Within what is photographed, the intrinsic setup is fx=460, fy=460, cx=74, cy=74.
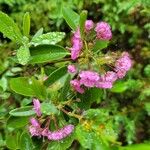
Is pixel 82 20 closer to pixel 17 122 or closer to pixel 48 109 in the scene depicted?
pixel 48 109

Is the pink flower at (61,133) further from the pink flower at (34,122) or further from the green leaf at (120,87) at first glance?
the green leaf at (120,87)

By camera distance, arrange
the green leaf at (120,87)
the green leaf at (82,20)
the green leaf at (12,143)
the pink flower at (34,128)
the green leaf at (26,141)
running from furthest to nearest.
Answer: the green leaf at (120,87)
the green leaf at (12,143)
the green leaf at (26,141)
the pink flower at (34,128)
the green leaf at (82,20)

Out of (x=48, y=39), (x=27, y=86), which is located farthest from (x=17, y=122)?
(x=48, y=39)

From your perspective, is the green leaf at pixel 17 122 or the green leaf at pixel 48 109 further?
the green leaf at pixel 17 122

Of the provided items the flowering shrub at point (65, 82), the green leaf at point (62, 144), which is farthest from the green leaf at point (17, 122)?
the green leaf at point (62, 144)

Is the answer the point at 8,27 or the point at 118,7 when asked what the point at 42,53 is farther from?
the point at 118,7

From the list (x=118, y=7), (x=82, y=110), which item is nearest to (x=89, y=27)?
(x=82, y=110)
